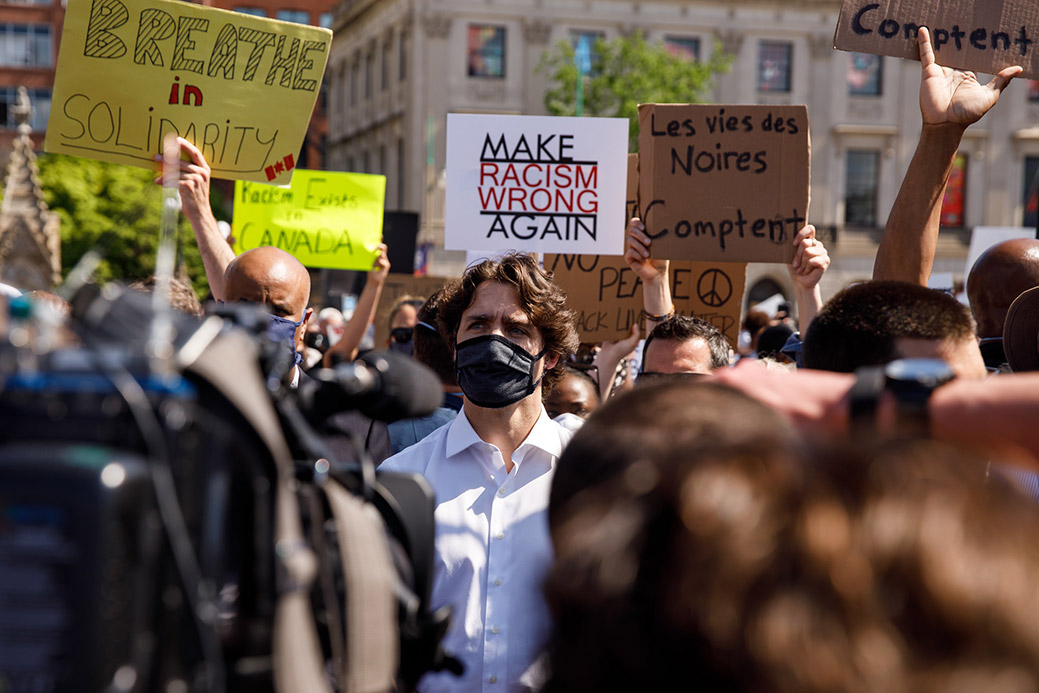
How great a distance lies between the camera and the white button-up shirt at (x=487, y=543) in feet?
8.52

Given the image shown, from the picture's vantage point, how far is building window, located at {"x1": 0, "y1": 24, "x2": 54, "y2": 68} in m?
56.1

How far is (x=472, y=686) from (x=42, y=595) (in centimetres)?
178

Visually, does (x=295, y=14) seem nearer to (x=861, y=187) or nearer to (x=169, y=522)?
(x=861, y=187)

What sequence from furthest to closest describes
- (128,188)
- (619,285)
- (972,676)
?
(128,188) < (619,285) < (972,676)

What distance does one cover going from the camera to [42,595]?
94 cm

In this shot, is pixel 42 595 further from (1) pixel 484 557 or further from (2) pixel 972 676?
(1) pixel 484 557

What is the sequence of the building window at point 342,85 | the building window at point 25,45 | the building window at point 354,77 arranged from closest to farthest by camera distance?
1. the building window at point 354,77
2. the building window at point 342,85
3. the building window at point 25,45

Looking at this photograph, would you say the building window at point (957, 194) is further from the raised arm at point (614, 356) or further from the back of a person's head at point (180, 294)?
the back of a person's head at point (180, 294)

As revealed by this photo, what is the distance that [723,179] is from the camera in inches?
188

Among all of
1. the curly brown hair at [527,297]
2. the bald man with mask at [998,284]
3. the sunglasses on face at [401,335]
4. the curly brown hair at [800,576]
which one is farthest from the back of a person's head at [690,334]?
the curly brown hair at [800,576]

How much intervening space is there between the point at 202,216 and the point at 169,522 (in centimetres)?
316

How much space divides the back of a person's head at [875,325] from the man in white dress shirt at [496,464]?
86 centimetres

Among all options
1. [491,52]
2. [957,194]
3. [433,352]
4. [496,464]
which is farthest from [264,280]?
[957,194]

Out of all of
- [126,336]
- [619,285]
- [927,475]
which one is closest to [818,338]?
[927,475]
